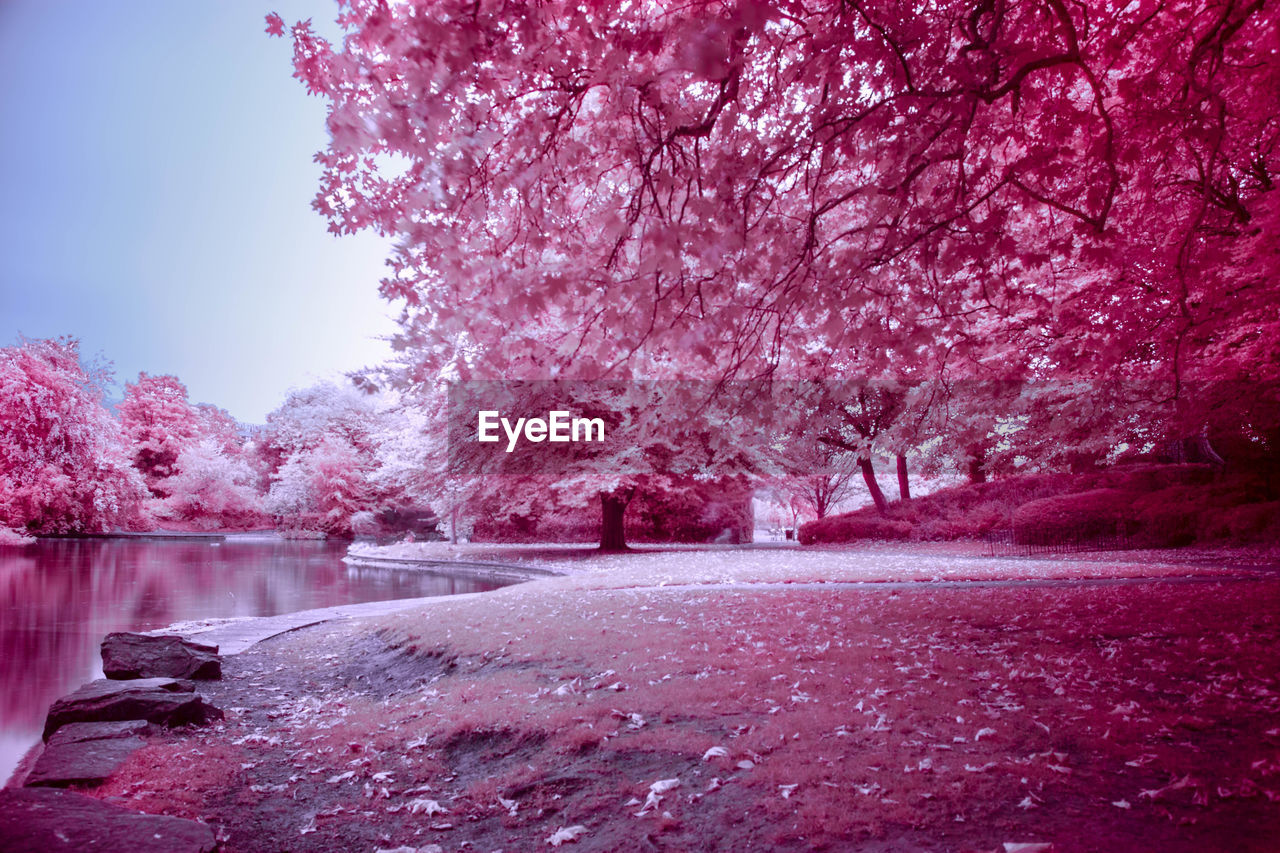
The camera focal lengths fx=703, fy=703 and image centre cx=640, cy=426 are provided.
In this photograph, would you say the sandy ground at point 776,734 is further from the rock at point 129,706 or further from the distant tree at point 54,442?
the distant tree at point 54,442

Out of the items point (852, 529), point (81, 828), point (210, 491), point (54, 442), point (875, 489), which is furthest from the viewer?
point (210, 491)

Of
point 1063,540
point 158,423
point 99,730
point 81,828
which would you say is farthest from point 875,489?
point 158,423

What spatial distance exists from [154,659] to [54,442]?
1664 cm

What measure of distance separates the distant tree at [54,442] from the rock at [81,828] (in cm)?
2000

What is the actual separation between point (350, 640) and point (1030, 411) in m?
11.5

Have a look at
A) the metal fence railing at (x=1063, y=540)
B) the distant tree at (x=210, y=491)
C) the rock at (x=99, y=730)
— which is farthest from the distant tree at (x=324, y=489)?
the rock at (x=99, y=730)

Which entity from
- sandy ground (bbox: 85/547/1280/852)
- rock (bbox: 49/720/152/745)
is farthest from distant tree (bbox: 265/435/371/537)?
rock (bbox: 49/720/152/745)

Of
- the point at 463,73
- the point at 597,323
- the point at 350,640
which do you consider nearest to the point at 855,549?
the point at 350,640

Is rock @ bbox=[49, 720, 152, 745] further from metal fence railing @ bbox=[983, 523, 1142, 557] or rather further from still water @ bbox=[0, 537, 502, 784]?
metal fence railing @ bbox=[983, 523, 1142, 557]

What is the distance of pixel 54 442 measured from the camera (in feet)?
64.5

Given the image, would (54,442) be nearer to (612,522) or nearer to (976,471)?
(612,522)

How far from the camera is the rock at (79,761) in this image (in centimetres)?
460

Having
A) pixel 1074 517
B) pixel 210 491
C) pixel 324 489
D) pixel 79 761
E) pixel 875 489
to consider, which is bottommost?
pixel 79 761

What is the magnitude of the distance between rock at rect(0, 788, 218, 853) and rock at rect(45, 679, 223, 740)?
2.92 m
